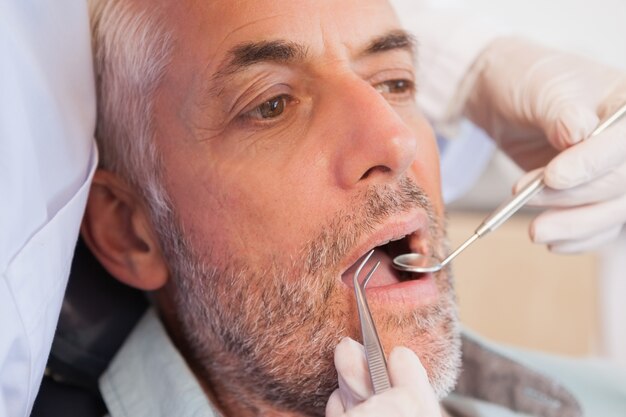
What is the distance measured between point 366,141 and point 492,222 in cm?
22

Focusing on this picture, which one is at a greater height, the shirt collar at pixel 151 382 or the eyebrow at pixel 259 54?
the eyebrow at pixel 259 54

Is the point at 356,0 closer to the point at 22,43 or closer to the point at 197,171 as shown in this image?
the point at 197,171

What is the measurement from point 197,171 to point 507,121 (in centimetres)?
68

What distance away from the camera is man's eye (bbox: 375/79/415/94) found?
109 cm

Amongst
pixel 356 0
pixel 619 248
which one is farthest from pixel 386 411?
pixel 619 248

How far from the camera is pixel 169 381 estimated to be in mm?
1057

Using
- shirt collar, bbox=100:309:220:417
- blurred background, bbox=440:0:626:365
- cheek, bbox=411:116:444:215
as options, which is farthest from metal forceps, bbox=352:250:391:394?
blurred background, bbox=440:0:626:365

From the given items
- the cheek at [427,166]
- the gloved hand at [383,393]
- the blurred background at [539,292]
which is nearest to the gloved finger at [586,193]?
the cheek at [427,166]

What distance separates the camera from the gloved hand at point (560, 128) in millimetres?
1074

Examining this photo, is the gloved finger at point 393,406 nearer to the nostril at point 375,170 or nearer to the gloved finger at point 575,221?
the nostril at point 375,170

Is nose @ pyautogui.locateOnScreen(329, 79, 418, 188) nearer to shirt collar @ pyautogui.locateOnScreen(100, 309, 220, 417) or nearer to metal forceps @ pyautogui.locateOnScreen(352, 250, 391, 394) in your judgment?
metal forceps @ pyautogui.locateOnScreen(352, 250, 391, 394)

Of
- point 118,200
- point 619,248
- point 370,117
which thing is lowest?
point 619,248

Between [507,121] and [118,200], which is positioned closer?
[118,200]

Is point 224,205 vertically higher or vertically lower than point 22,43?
lower
